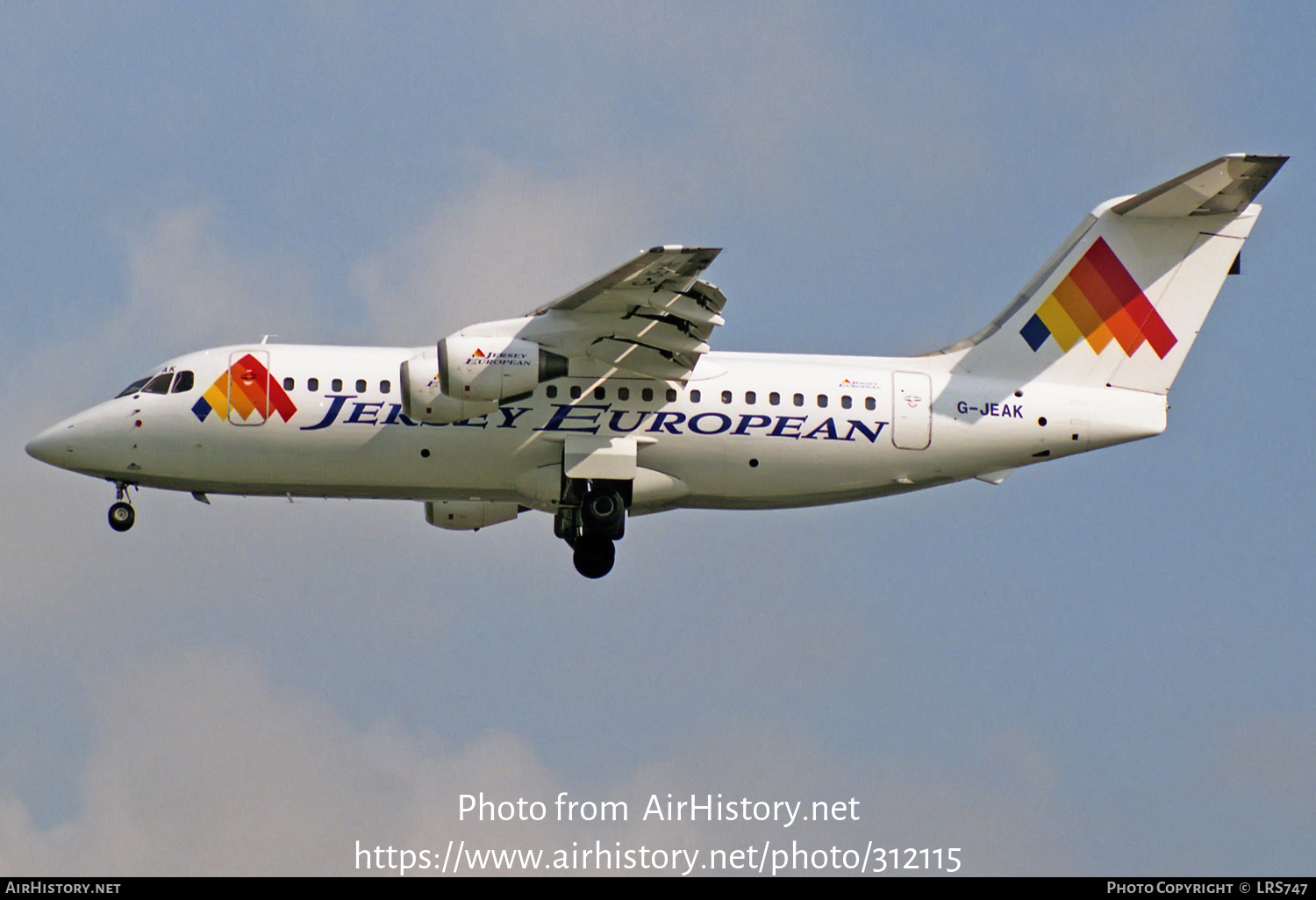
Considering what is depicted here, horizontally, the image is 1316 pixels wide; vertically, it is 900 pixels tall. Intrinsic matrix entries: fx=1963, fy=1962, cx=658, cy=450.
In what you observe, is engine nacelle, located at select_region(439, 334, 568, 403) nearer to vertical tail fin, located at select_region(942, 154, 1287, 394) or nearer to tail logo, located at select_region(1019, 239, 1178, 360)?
vertical tail fin, located at select_region(942, 154, 1287, 394)

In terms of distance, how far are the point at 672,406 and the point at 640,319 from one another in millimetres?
1034

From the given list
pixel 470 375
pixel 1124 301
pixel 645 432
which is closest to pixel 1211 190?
pixel 1124 301

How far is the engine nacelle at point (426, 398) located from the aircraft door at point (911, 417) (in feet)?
13.3

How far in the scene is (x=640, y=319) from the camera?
18.8m

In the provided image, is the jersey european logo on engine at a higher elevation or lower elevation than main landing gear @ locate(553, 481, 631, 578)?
higher

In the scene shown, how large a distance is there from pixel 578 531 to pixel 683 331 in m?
2.31

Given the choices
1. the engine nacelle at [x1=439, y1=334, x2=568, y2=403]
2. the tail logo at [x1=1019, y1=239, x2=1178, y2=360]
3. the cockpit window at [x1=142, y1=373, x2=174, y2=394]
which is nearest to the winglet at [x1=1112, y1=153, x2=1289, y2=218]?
the tail logo at [x1=1019, y1=239, x2=1178, y2=360]

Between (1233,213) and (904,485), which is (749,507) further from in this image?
(1233,213)

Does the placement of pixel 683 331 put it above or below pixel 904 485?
above

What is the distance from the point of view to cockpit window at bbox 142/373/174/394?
19.6 meters

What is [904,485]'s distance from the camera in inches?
782

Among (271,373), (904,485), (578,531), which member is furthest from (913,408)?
(271,373)

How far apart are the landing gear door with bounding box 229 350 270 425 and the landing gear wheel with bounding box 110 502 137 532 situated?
1.76 meters

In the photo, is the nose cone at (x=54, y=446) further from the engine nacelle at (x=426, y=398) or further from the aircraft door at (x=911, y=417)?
the aircraft door at (x=911, y=417)
